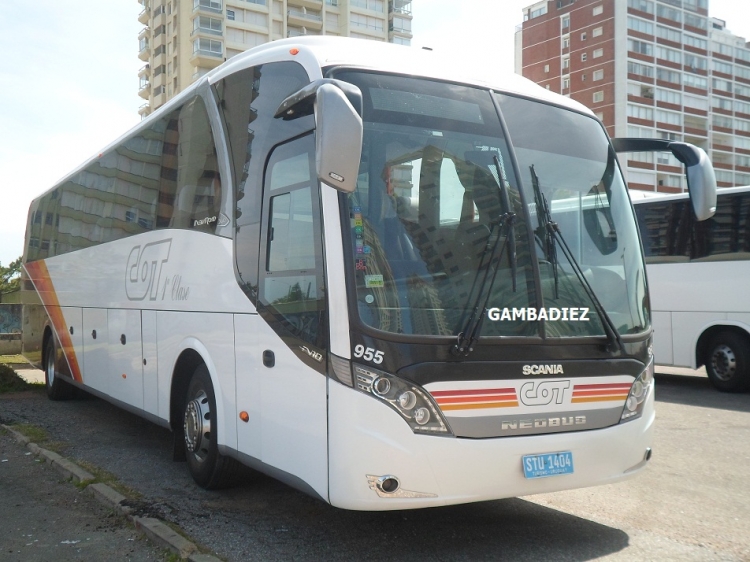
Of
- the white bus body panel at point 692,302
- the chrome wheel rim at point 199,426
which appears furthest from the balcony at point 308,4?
the chrome wheel rim at point 199,426

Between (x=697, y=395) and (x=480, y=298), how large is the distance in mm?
9641

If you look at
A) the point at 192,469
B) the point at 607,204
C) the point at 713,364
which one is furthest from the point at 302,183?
the point at 713,364

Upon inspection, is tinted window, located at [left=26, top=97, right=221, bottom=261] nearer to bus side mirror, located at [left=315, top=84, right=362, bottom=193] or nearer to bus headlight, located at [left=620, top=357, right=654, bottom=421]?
bus side mirror, located at [left=315, top=84, right=362, bottom=193]

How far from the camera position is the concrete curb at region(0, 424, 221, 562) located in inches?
200

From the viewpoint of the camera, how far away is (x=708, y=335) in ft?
46.2

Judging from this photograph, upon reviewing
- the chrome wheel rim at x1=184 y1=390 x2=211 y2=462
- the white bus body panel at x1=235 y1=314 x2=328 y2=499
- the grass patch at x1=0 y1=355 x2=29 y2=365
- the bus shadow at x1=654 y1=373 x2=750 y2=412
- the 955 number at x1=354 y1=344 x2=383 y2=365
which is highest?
the 955 number at x1=354 y1=344 x2=383 y2=365

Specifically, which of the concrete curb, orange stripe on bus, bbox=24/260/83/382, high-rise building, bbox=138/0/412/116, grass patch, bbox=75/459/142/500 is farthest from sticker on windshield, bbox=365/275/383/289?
high-rise building, bbox=138/0/412/116

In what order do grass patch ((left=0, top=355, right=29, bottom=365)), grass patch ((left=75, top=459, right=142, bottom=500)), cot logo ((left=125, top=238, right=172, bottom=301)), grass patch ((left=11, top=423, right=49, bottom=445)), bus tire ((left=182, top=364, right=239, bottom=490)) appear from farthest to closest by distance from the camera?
grass patch ((left=0, top=355, right=29, bottom=365)) < grass patch ((left=11, top=423, right=49, bottom=445)) < cot logo ((left=125, top=238, right=172, bottom=301)) < bus tire ((left=182, top=364, right=239, bottom=490)) < grass patch ((left=75, top=459, right=142, bottom=500))

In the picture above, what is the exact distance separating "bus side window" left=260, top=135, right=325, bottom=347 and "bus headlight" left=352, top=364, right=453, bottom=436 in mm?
423

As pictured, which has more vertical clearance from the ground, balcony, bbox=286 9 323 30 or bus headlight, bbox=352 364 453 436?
balcony, bbox=286 9 323 30

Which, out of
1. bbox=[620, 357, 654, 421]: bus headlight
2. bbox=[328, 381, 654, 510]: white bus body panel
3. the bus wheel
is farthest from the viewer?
the bus wheel

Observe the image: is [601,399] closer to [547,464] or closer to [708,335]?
[547,464]

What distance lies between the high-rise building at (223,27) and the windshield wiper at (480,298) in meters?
78.7

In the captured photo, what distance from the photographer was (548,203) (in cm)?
556
